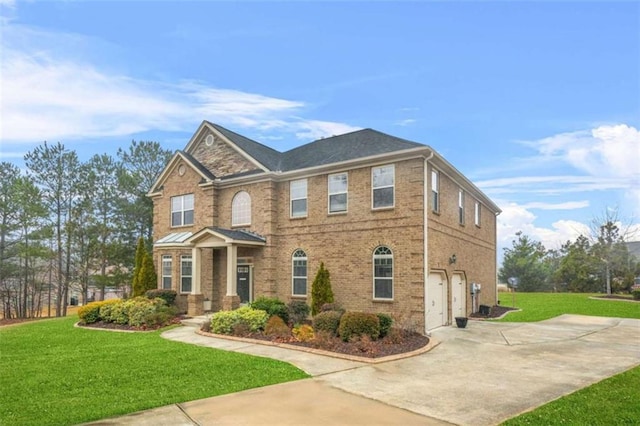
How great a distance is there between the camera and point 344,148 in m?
18.1

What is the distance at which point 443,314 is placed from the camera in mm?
16359

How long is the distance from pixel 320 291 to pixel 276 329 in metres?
2.81

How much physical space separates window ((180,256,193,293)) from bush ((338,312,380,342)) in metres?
11.0

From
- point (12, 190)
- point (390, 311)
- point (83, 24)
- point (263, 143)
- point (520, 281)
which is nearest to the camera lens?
point (83, 24)

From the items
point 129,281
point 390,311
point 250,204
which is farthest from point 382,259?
point 129,281

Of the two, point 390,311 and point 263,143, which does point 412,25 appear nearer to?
point 390,311

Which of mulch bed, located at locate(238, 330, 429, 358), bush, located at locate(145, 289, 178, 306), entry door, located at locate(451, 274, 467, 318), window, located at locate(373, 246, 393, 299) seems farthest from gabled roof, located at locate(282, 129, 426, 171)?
bush, located at locate(145, 289, 178, 306)

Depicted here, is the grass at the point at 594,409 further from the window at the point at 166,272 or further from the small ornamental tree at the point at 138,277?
A: the small ornamental tree at the point at 138,277

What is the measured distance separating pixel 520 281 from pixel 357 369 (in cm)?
3776

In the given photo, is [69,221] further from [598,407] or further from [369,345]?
[598,407]

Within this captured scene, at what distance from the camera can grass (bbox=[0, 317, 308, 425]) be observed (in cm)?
630

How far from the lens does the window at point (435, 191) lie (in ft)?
51.4

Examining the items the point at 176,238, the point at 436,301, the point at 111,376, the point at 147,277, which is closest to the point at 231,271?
the point at 176,238

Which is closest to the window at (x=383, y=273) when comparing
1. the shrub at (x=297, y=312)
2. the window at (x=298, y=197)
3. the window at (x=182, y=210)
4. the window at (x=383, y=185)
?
the window at (x=383, y=185)
